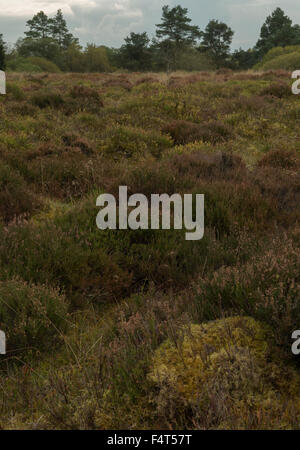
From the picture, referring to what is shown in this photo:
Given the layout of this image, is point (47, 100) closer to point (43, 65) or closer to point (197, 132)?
point (197, 132)

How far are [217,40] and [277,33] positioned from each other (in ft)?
27.2

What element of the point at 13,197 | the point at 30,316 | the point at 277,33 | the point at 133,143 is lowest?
the point at 30,316

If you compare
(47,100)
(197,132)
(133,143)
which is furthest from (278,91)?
(133,143)

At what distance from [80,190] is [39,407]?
451 cm

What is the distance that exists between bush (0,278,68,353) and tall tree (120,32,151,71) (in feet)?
173

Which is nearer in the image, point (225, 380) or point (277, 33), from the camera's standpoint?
point (225, 380)

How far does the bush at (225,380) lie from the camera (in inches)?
77.8

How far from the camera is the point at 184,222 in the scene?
4.58 meters

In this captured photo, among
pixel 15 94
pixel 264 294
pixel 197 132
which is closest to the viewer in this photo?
pixel 264 294

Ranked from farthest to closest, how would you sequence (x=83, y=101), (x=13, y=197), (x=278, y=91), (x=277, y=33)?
(x=277, y=33) → (x=278, y=91) → (x=83, y=101) → (x=13, y=197)

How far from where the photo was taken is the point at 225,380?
2.11 m

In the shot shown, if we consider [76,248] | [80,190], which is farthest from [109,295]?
[80,190]

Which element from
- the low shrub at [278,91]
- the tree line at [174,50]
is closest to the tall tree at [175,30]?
the tree line at [174,50]

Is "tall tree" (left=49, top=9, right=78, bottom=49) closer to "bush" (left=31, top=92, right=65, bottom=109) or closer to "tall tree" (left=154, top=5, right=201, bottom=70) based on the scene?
"tall tree" (left=154, top=5, right=201, bottom=70)
